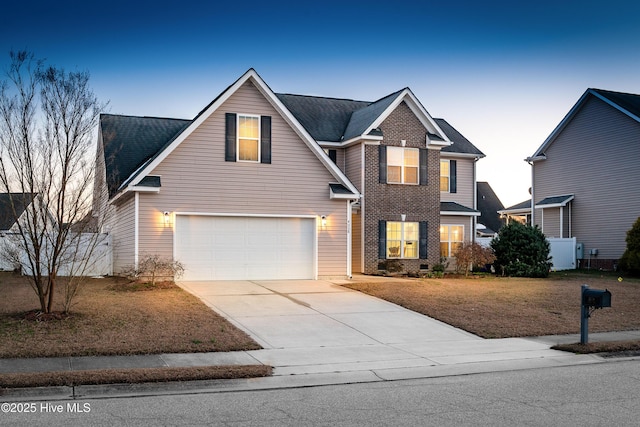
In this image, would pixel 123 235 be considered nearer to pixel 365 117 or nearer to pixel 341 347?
pixel 365 117

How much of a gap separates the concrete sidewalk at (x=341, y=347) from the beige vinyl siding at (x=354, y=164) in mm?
8711

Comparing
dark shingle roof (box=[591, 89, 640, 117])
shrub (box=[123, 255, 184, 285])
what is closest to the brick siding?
shrub (box=[123, 255, 184, 285])

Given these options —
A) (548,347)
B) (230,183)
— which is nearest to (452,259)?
(230,183)

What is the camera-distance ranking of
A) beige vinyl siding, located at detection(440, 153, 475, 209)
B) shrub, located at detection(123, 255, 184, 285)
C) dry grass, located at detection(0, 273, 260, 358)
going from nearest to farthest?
dry grass, located at detection(0, 273, 260, 358), shrub, located at detection(123, 255, 184, 285), beige vinyl siding, located at detection(440, 153, 475, 209)

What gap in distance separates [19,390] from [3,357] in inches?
89.1

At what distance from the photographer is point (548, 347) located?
12.9 metres

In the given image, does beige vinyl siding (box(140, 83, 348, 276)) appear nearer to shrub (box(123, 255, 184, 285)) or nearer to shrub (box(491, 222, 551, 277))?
shrub (box(123, 255, 184, 285))

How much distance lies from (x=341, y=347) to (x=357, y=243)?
1439 centimetres

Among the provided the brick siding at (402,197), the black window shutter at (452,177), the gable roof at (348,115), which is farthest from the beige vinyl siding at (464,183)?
the brick siding at (402,197)

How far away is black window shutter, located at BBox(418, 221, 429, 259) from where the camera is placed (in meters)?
27.3

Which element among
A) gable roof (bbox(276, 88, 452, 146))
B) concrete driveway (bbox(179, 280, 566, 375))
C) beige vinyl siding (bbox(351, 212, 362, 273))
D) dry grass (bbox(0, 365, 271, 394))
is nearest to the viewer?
dry grass (bbox(0, 365, 271, 394))

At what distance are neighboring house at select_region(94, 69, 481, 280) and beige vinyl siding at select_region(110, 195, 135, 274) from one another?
0.04 m

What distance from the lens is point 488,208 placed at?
194 feet

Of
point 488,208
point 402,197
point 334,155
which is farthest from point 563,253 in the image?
point 488,208
